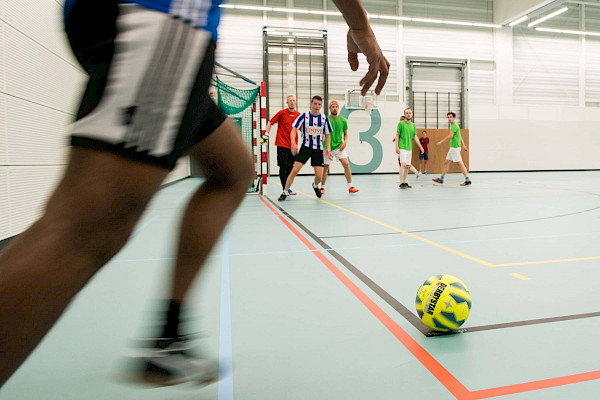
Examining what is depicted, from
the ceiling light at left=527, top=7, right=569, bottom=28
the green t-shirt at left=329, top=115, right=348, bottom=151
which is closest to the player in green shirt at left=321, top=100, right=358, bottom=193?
the green t-shirt at left=329, top=115, right=348, bottom=151

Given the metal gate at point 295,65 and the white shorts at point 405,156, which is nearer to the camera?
the white shorts at point 405,156

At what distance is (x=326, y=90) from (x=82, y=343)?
16063mm

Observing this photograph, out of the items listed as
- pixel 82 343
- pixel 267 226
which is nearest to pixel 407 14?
pixel 267 226

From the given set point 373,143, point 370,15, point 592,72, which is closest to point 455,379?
point 373,143

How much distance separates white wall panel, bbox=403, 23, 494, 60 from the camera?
17906 millimetres

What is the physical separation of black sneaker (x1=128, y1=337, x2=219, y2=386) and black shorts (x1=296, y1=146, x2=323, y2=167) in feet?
20.9

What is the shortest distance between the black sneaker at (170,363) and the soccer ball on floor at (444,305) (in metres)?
0.97

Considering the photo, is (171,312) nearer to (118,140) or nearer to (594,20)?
(118,140)

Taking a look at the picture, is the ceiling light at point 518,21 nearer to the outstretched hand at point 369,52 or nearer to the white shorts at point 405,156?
the white shorts at point 405,156

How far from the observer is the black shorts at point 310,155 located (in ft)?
24.4

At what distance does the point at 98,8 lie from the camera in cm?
70

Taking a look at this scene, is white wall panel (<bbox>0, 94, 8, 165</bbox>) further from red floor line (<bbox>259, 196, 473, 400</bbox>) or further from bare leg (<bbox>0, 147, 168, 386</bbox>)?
bare leg (<bbox>0, 147, 168, 386</bbox>)

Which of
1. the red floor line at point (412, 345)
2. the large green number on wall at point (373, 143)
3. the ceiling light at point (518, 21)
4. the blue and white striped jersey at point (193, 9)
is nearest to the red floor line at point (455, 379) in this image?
the red floor line at point (412, 345)

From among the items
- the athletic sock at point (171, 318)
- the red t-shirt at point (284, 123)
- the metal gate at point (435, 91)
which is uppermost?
the metal gate at point (435, 91)
